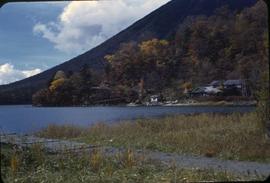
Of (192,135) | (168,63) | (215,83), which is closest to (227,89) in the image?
(215,83)

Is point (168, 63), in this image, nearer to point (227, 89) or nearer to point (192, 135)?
point (227, 89)

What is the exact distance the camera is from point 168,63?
17.1ft

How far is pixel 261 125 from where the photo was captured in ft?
31.5

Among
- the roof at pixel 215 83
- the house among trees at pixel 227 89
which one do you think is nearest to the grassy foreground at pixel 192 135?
the house among trees at pixel 227 89

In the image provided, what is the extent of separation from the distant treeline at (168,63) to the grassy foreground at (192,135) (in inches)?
85.3

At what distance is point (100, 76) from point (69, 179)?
54.3 inches

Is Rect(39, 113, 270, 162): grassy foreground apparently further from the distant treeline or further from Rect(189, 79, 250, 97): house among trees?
the distant treeline

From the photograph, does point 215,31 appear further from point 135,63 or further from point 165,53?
point 135,63

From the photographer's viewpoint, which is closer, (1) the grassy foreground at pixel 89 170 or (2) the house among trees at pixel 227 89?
(1) the grassy foreground at pixel 89 170

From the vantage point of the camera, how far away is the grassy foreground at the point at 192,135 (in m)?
8.63

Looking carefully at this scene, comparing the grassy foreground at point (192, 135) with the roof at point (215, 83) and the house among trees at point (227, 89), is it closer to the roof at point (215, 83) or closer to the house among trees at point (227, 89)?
the house among trees at point (227, 89)

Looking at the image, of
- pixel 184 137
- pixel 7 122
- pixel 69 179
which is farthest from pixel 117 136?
pixel 69 179

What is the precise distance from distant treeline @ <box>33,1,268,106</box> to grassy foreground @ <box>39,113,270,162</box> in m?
2.17

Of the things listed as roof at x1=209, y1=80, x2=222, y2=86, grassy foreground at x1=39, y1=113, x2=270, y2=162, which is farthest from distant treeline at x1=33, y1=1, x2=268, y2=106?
grassy foreground at x1=39, y1=113, x2=270, y2=162
